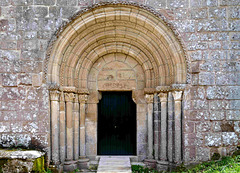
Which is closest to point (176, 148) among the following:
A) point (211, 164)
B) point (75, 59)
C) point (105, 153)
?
point (211, 164)

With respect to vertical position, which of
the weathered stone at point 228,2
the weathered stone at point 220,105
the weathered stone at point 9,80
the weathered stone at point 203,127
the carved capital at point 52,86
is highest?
the weathered stone at point 228,2

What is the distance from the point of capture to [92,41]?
6.13m

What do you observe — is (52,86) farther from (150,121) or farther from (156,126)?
(156,126)

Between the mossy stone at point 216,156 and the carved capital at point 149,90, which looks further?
the carved capital at point 149,90

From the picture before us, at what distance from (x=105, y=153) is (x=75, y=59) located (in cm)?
265

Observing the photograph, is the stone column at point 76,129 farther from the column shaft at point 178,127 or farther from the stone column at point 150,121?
the column shaft at point 178,127

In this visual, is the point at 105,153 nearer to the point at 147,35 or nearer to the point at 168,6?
the point at 147,35

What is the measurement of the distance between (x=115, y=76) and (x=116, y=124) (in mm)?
1312

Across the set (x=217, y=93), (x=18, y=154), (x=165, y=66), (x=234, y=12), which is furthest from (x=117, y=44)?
(x=18, y=154)

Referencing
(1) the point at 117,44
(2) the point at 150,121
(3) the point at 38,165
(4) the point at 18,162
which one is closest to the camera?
(4) the point at 18,162

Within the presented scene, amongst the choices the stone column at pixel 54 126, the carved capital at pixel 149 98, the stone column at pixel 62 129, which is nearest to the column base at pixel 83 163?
Answer: the stone column at pixel 62 129

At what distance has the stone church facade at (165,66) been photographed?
17.9ft

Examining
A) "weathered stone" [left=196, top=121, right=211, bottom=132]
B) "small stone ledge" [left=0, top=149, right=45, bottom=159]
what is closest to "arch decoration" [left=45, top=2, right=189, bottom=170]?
"weathered stone" [left=196, top=121, right=211, bottom=132]

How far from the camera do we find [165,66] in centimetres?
594
